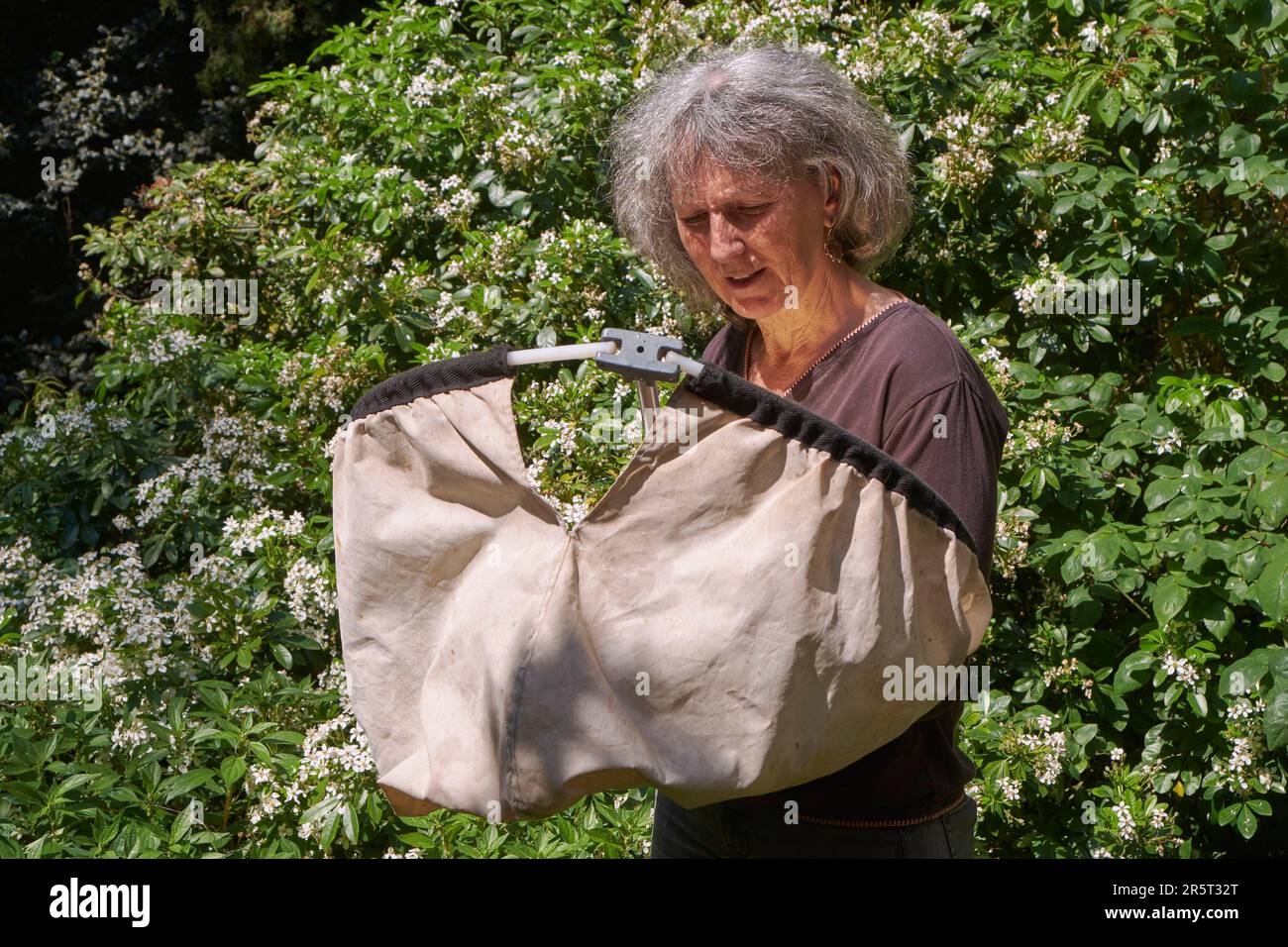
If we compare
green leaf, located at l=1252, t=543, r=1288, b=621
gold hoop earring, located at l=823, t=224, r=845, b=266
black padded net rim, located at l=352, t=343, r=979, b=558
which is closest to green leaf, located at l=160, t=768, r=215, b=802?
gold hoop earring, located at l=823, t=224, r=845, b=266

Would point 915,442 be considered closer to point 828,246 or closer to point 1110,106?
point 828,246

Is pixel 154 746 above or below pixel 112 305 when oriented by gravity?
below

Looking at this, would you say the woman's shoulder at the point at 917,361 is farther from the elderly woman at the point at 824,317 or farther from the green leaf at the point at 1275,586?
the green leaf at the point at 1275,586

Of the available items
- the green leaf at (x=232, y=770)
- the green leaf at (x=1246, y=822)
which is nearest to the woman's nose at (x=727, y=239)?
the green leaf at (x=232, y=770)

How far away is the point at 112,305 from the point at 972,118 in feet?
11.0

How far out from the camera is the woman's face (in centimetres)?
177

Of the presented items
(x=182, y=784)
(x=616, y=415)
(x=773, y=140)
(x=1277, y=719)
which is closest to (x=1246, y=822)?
(x=1277, y=719)

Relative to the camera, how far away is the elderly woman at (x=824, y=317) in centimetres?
156

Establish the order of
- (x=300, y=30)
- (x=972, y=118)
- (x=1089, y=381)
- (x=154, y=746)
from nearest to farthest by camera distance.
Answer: (x=154, y=746), (x=1089, y=381), (x=972, y=118), (x=300, y=30)

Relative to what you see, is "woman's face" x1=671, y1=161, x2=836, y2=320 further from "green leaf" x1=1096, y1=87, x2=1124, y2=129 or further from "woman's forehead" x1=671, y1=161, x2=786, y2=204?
"green leaf" x1=1096, y1=87, x2=1124, y2=129

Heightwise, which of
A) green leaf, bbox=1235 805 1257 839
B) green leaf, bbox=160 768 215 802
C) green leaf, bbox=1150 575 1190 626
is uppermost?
green leaf, bbox=1150 575 1190 626

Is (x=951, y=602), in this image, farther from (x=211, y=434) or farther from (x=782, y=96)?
(x=211, y=434)

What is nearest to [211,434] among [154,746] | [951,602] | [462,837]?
[154,746]

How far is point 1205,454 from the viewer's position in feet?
11.1
